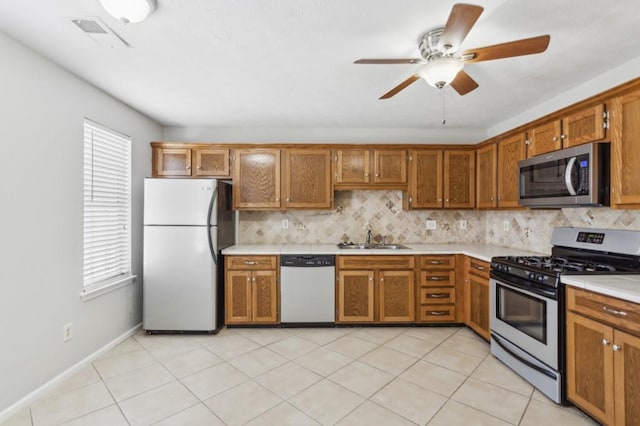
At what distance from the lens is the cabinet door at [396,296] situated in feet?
10.8

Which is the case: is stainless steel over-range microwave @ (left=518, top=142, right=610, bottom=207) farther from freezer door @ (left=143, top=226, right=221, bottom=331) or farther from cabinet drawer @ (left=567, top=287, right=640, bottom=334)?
freezer door @ (left=143, top=226, right=221, bottom=331)

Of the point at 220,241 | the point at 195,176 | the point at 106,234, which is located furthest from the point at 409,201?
the point at 106,234

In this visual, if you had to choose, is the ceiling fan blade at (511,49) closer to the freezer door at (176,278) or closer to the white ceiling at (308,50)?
the white ceiling at (308,50)

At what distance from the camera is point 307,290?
10.8 feet

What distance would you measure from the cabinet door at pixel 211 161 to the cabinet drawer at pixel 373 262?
5.71ft

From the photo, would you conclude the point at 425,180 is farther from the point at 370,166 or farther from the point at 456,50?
the point at 456,50

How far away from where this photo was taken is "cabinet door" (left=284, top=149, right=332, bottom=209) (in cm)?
357

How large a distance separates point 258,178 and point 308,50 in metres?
1.80

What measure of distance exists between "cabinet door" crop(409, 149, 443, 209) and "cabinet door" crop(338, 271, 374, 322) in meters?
1.09

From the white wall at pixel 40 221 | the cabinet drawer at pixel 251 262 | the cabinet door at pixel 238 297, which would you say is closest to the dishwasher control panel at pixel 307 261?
the cabinet drawer at pixel 251 262

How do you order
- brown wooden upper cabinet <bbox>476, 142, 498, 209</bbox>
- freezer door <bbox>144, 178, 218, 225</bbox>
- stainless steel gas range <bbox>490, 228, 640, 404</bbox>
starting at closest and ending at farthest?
stainless steel gas range <bbox>490, 228, 640, 404</bbox> → freezer door <bbox>144, 178, 218, 225</bbox> → brown wooden upper cabinet <bbox>476, 142, 498, 209</bbox>

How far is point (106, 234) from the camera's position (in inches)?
110

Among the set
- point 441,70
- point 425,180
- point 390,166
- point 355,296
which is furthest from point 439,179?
point 441,70

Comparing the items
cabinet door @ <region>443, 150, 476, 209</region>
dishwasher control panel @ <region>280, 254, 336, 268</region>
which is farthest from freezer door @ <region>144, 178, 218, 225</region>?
cabinet door @ <region>443, 150, 476, 209</region>
